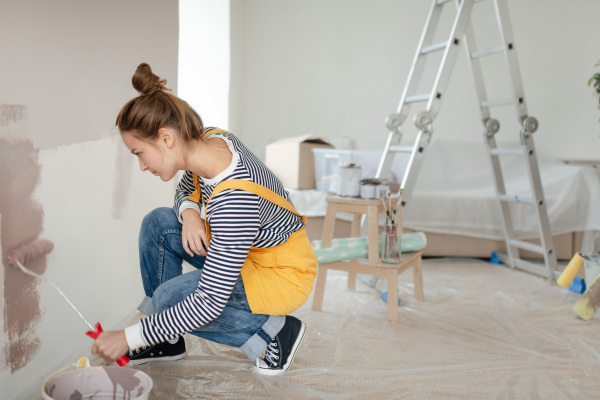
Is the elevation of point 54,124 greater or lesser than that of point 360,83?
lesser

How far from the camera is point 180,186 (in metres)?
1.50

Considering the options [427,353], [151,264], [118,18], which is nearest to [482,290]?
[427,353]

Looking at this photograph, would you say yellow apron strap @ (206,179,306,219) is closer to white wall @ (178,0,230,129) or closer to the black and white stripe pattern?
the black and white stripe pattern

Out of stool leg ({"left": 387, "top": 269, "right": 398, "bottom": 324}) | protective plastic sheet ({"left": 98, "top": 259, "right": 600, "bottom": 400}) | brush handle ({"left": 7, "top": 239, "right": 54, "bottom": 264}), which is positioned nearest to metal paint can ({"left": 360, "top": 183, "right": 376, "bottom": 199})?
stool leg ({"left": 387, "top": 269, "right": 398, "bottom": 324})

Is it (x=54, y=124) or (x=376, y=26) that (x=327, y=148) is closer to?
(x=376, y=26)

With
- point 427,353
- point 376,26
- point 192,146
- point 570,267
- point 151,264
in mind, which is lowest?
point 427,353

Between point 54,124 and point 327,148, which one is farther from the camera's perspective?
point 327,148

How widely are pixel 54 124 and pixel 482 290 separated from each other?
1.90 metres

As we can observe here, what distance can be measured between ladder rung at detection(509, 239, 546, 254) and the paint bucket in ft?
7.08

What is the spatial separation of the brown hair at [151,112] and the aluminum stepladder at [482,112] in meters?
1.30

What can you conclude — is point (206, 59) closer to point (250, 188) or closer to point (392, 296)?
point (392, 296)

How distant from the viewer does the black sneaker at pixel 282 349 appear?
54.2 inches

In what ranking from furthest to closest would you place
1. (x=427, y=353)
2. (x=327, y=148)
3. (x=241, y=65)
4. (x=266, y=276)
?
(x=241, y=65), (x=327, y=148), (x=427, y=353), (x=266, y=276)

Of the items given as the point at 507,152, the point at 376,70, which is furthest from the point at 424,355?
the point at 376,70
